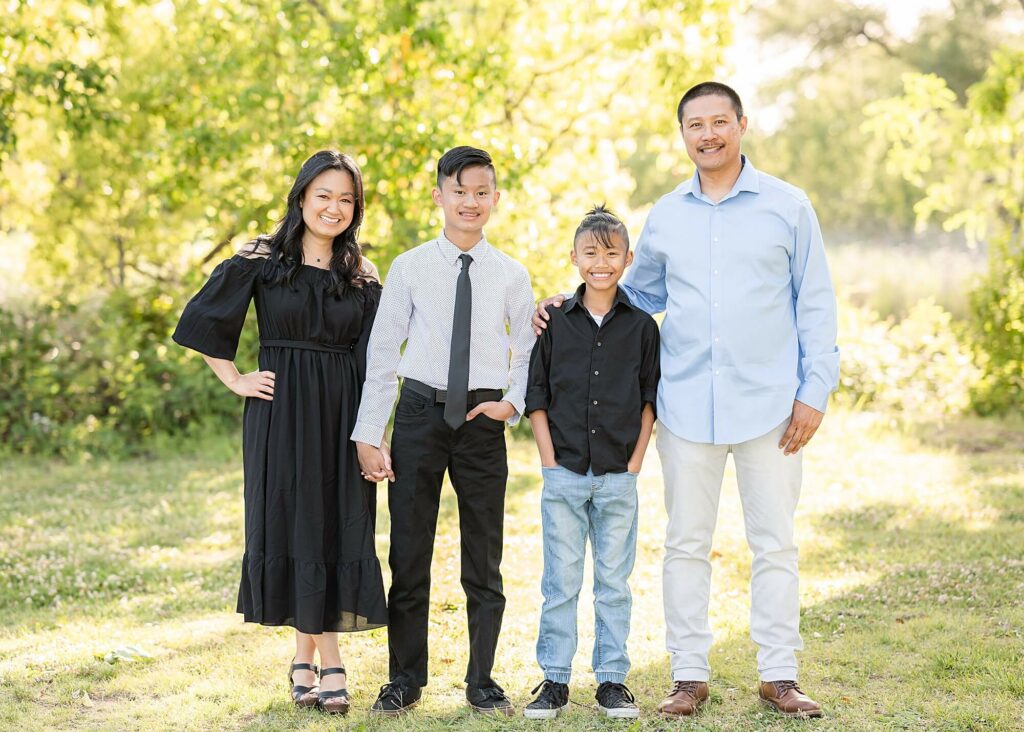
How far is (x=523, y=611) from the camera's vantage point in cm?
522

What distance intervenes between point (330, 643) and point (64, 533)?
3.52 meters

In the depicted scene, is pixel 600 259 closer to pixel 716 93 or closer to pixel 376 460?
pixel 716 93

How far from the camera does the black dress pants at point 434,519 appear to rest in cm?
375

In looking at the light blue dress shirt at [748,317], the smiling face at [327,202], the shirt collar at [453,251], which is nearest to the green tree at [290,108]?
the smiling face at [327,202]

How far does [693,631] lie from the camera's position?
3.83m

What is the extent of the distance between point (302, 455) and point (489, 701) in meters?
1.09

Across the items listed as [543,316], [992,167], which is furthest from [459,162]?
[992,167]

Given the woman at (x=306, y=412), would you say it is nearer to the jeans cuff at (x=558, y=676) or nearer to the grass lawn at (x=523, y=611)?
the grass lawn at (x=523, y=611)

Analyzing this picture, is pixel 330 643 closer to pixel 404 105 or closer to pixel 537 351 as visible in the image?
pixel 537 351

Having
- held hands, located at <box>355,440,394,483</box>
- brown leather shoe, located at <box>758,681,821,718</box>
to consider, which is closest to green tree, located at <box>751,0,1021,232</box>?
brown leather shoe, located at <box>758,681,821,718</box>

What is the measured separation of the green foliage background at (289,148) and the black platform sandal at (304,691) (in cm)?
462

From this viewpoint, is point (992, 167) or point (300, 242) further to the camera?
point (992, 167)

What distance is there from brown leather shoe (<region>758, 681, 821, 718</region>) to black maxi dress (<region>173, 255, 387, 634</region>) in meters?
1.38

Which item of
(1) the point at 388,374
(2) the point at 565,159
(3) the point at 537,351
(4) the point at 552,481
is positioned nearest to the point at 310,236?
(1) the point at 388,374
